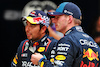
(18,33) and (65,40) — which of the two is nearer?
(65,40)

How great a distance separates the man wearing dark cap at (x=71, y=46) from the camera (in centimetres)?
261

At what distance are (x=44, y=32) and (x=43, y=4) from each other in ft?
8.98

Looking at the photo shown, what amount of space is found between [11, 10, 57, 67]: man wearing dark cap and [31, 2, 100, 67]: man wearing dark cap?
431mm

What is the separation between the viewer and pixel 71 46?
2.62 m

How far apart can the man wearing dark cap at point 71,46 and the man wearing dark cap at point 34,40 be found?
43 cm

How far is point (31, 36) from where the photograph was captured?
3396mm

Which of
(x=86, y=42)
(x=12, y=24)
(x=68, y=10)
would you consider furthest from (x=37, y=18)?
(x=12, y=24)

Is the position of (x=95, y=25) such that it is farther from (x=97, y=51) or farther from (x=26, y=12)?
(x=97, y=51)

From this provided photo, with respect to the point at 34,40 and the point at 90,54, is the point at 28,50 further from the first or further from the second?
the point at 90,54

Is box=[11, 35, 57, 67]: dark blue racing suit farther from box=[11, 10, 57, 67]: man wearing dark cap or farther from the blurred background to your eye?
the blurred background

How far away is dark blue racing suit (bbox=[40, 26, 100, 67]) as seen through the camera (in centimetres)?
260

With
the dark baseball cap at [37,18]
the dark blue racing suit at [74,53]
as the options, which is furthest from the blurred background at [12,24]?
the dark blue racing suit at [74,53]

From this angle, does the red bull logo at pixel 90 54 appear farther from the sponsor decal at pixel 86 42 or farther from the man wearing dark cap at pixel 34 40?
the man wearing dark cap at pixel 34 40

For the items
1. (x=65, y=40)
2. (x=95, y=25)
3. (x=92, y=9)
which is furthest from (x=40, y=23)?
(x=92, y=9)
